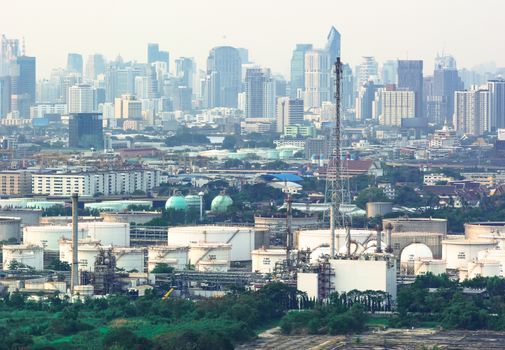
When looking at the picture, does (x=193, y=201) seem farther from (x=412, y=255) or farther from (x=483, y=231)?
(x=412, y=255)

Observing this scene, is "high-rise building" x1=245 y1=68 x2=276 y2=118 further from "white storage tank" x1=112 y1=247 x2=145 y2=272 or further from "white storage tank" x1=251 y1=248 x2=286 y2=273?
"white storage tank" x1=251 y1=248 x2=286 y2=273

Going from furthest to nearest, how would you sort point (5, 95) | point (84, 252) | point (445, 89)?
point (445, 89)
point (5, 95)
point (84, 252)

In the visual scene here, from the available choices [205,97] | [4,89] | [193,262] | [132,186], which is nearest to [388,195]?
[132,186]

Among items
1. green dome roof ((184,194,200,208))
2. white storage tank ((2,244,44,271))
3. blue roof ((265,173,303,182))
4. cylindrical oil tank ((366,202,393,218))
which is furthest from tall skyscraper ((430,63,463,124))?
white storage tank ((2,244,44,271))

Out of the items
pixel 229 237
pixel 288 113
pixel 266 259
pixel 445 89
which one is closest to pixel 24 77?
pixel 288 113

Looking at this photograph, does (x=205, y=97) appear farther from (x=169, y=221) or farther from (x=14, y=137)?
(x=169, y=221)

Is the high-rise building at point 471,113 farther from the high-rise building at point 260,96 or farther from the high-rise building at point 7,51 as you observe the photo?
the high-rise building at point 7,51

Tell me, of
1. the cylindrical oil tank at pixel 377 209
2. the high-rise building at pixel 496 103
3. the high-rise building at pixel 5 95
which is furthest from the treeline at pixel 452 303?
the high-rise building at pixel 5 95
